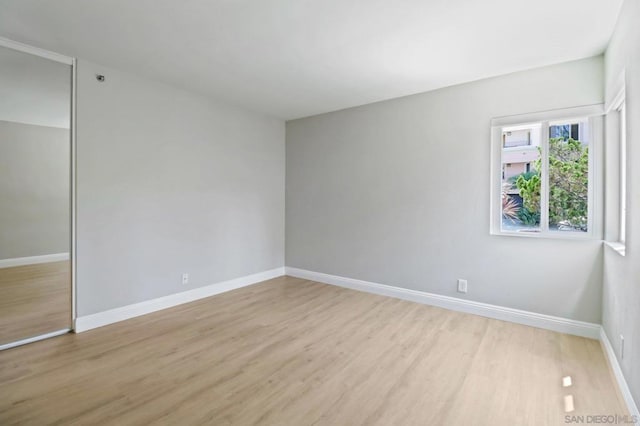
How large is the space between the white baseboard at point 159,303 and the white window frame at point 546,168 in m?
3.34

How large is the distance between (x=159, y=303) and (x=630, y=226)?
4.22 meters

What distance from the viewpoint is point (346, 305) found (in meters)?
3.69

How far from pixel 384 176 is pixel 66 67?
3604mm

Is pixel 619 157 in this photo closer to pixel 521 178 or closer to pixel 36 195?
pixel 521 178

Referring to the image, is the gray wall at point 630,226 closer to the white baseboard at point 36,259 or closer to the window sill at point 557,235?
the window sill at point 557,235

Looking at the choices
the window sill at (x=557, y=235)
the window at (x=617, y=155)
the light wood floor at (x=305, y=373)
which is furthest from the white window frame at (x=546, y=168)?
the light wood floor at (x=305, y=373)

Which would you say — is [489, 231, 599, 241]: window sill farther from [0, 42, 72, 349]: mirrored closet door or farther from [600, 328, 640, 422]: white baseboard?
[0, 42, 72, 349]: mirrored closet door

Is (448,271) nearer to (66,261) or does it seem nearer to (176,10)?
(176,10)

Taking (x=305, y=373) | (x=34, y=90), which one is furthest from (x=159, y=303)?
(x=34, y=90)

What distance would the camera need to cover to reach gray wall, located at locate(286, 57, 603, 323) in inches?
115

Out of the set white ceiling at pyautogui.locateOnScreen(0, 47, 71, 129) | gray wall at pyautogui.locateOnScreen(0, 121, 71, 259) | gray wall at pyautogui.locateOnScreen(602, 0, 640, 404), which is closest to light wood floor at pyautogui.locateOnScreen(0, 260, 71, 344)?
gray wall at pyautogui.locateOnScreen(0, 121, 71, 259)

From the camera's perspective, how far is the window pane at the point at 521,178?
311 centimetres

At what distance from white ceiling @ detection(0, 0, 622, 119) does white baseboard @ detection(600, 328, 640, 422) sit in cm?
248

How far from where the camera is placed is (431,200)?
3.69 metres
